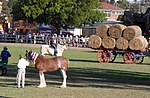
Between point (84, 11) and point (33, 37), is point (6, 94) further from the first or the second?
point (84, 11)

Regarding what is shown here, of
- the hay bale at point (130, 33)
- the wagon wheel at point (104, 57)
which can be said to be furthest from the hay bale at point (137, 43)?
the wagon wheel at point (104, 57)

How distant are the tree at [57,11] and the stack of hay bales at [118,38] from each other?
31613 mm

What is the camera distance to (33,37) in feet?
203

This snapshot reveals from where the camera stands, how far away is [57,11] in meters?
66.4

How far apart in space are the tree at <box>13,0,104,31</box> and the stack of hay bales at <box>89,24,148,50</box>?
31.6 meters

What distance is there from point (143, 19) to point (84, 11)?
72.5 ft

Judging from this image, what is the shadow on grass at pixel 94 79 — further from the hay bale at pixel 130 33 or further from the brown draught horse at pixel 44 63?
the hay bale at pixel 130 33

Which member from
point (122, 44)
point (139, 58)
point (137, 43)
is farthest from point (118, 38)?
point (139, 58)

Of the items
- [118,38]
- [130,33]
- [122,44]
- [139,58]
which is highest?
[130,33]

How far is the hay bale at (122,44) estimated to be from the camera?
1355 inches

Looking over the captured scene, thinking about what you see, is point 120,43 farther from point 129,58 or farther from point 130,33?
point 129,58

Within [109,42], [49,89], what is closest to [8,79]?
[49,89]

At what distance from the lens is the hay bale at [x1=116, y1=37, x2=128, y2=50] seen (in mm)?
34406

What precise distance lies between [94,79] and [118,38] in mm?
12533
